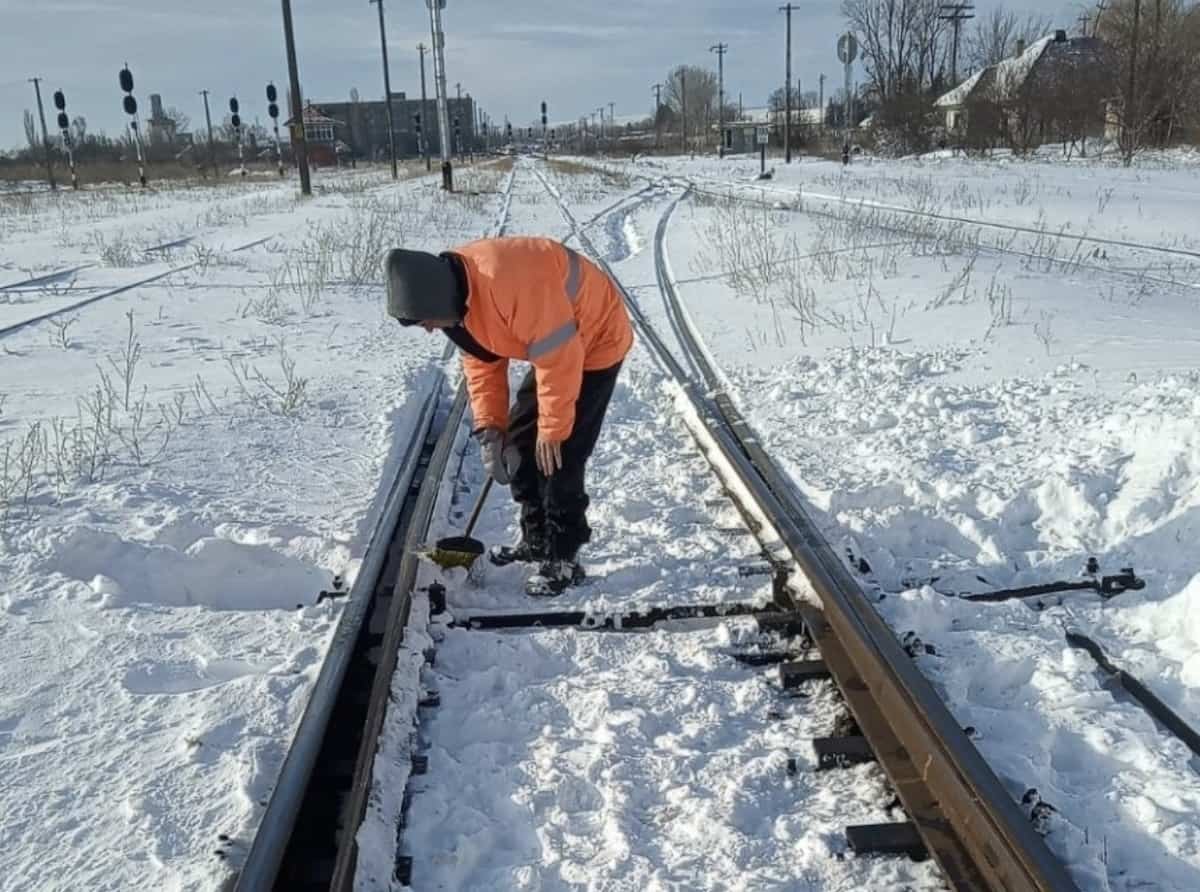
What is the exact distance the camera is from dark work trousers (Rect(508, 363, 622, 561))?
4.18m

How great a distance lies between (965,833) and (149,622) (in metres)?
3.04

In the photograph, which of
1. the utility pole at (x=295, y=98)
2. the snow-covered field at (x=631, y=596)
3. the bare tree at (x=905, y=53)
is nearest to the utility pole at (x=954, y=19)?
the bare tree at (x=905, y=53)

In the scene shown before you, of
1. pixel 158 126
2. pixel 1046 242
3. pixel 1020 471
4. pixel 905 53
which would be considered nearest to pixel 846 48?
pixel 905 53

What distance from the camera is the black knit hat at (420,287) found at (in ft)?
11.3

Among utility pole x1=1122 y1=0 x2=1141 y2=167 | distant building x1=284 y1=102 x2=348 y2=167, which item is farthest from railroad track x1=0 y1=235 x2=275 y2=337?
distant building x1=284 y1=102 x2=348 y2=167

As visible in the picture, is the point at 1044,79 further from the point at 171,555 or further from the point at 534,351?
the point at 171,555

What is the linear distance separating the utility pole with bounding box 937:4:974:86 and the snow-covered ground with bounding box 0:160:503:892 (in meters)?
68.1

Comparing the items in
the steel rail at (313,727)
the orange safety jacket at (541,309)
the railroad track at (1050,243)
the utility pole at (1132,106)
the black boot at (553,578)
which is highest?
the utility pole at (1132,106)

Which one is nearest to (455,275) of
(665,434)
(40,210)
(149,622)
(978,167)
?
(149,622)

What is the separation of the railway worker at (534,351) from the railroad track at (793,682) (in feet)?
1.68

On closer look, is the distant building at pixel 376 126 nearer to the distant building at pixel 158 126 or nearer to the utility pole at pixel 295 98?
the distant building at pixel 158 126

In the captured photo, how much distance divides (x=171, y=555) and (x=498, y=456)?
1.57 metres

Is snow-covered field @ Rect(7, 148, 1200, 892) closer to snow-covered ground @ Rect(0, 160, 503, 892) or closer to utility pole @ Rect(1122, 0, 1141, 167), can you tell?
snow-covered ground @ Rect(0, 160, 503, 892)

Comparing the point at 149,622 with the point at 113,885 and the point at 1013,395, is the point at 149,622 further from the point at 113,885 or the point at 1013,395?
the point at 1013,395
